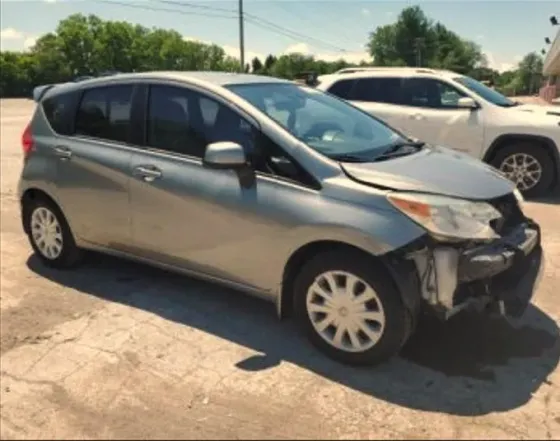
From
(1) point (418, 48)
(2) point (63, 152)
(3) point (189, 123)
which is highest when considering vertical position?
(1) point (418, 48)

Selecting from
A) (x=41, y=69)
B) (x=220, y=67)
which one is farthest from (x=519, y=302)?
(x=220, y=67)

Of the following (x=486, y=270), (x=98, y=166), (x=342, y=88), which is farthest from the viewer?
A: (x=342, y=88)

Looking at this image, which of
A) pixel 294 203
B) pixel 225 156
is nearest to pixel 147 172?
pixel 225 156

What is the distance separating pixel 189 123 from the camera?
412 cm

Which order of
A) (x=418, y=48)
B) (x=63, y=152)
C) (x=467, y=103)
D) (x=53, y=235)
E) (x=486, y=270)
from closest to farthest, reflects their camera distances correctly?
(x=486, y=270) → (x=63, y=152) → (x=53, y=235) → (x=467, y=103) → (x=418, y=48)

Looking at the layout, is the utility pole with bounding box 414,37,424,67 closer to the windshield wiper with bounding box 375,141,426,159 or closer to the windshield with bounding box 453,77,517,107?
the windshield with bounding box 453,77,517,107

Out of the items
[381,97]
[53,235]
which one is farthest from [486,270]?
[381,97]

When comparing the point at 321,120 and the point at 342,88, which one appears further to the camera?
the point at 342,88

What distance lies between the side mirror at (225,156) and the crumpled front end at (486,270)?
113cm

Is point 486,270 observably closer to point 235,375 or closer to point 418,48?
point 235,375

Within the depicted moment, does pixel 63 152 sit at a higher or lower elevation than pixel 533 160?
higher

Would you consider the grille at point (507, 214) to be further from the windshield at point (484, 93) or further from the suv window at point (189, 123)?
the windshield at point (484, 93)

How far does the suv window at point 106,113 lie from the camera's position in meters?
4.47

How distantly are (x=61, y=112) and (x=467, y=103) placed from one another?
207 inches
